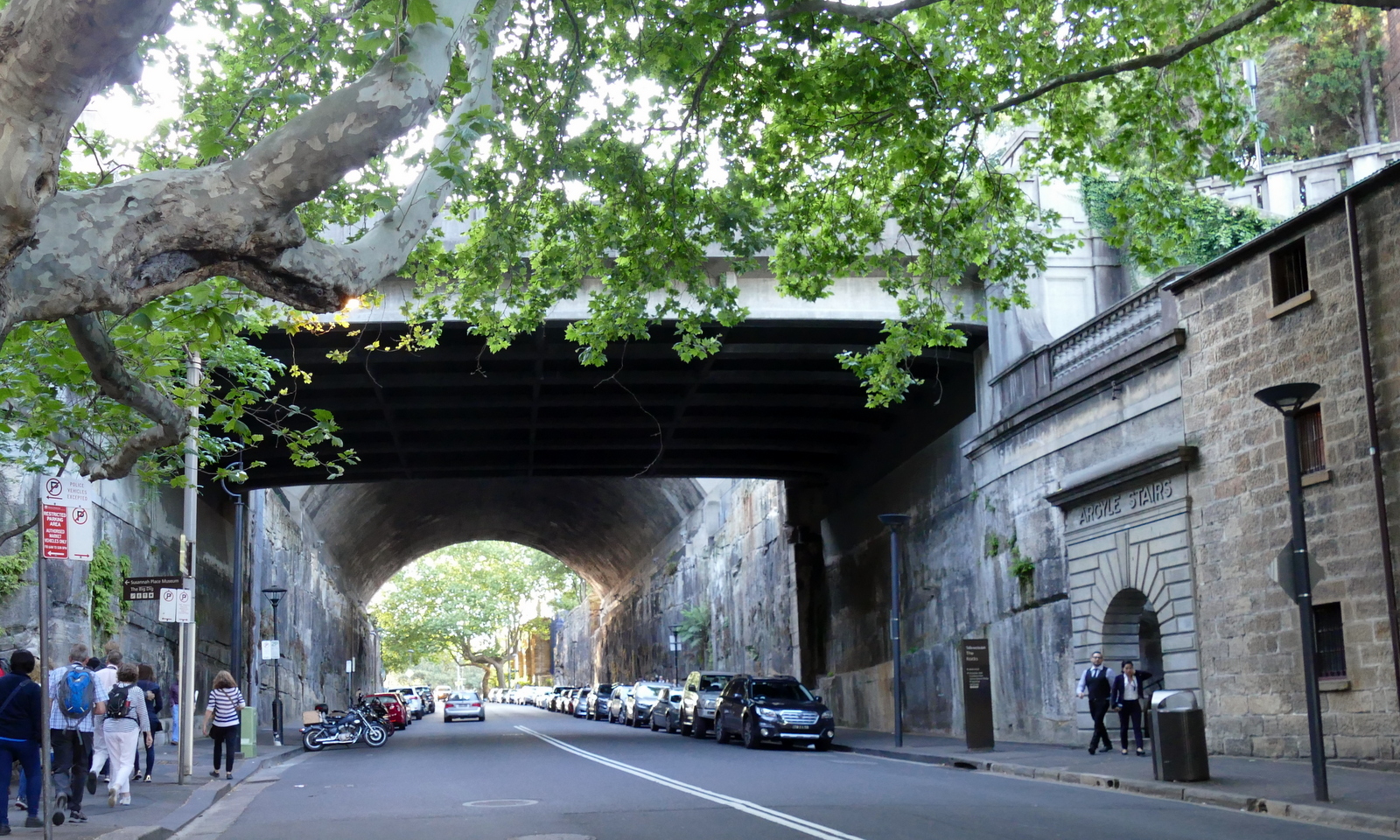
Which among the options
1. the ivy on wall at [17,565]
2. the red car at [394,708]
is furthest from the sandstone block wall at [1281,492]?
the red car at [394,708]

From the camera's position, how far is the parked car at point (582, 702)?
186ft

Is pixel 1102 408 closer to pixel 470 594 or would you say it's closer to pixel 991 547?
pixel 991 547

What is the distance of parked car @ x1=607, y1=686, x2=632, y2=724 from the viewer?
4584 centimetres

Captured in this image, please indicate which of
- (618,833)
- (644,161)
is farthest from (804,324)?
(618,833)

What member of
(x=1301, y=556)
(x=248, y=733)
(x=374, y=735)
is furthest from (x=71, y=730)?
(x=374, y=735)

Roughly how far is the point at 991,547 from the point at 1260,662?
8.83m

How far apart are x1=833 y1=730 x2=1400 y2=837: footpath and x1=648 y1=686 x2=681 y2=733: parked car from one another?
13.9 m

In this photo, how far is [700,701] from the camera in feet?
107

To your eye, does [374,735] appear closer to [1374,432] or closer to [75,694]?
[75,694]

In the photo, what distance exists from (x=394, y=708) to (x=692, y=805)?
3224 cm

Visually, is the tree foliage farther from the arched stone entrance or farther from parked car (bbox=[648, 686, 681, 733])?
parked car (bbox=[648, 686, 681, 733])

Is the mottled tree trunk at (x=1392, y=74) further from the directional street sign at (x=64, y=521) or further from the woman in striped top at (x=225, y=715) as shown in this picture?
the directional street sign at (x=64, y=521)

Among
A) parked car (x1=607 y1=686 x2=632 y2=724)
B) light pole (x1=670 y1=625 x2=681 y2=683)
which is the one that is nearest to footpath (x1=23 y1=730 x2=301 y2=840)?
parked car (x1=607 y1=686 x2=632 y2=724)

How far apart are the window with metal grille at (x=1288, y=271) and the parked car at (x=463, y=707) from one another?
38.9 m
